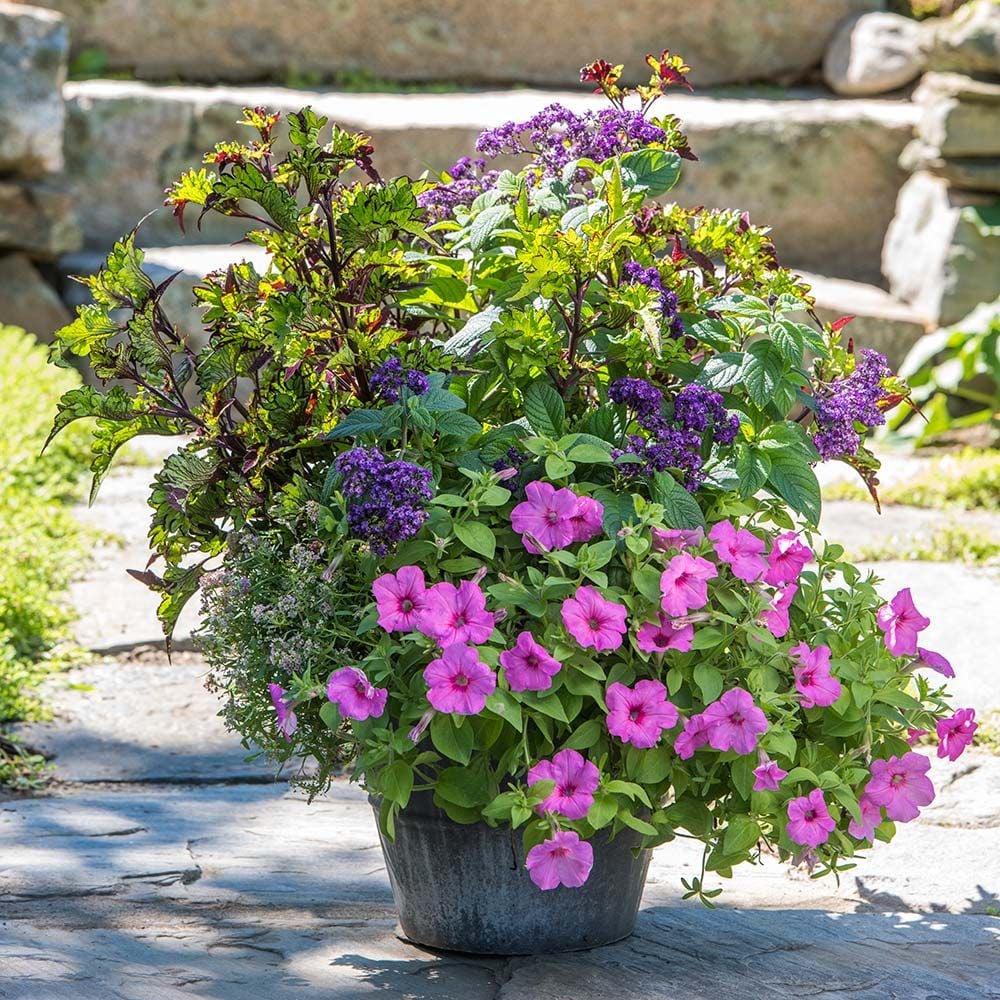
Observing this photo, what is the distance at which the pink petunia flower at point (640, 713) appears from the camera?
1.86m

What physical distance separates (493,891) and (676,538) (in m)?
0.57

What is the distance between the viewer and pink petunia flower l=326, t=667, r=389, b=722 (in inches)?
71.7

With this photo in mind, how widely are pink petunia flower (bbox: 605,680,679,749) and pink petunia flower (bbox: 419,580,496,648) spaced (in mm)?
196

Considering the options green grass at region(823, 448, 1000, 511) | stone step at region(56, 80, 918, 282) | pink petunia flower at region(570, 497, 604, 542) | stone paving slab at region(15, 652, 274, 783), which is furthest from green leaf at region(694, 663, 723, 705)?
stone step at region(56, 80, 918, 282)

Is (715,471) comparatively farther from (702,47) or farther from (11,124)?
(702,47)

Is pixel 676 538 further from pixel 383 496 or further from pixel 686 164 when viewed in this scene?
pixel 686 164

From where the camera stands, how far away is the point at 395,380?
196cm

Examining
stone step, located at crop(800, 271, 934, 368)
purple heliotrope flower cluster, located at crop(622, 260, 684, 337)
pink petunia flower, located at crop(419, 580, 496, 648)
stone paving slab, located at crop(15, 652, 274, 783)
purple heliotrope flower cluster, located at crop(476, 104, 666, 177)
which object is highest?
stone step, located at crop(800, 271, 934, 368)

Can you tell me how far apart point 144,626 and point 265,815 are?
4.75 feet

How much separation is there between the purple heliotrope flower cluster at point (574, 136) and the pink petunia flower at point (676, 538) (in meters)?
0.64

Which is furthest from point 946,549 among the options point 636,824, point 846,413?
point 636,824

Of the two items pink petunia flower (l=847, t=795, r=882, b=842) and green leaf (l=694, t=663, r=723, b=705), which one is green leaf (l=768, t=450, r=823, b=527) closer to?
green leaf (l=694, t=663, r=723, b=705)

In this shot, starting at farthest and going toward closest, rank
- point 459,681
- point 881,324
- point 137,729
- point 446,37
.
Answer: point 446,37
point 881,324
point 137,729
point 459,681

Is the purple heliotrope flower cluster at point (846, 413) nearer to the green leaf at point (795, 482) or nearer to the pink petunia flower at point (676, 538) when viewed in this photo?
the green leaf at point (795, 482)
